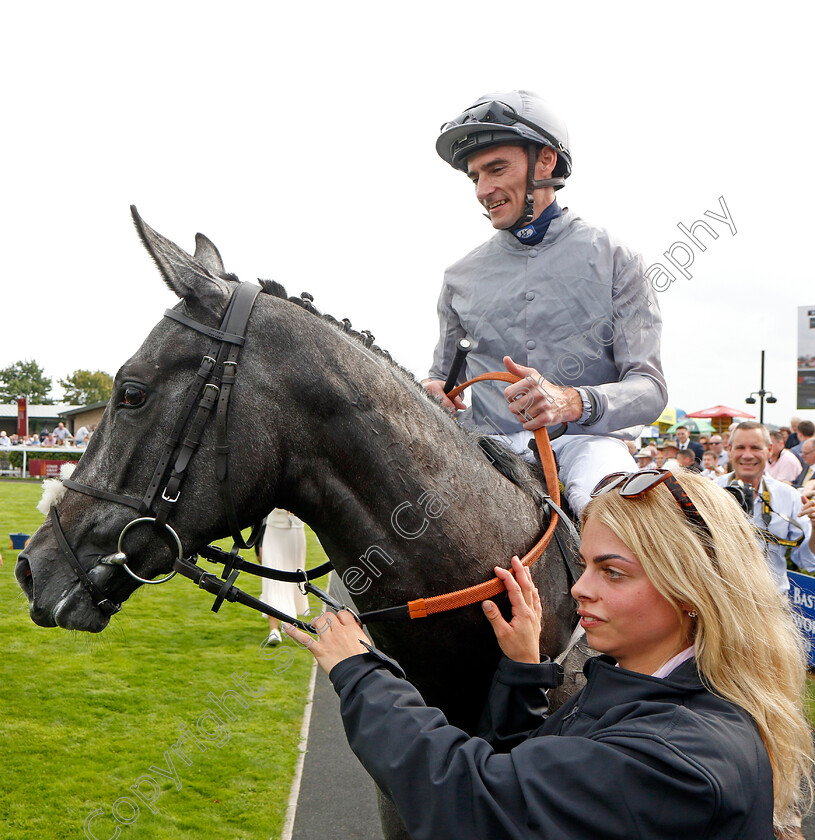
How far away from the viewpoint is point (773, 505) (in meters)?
6.29

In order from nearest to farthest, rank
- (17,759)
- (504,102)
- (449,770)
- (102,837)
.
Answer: (449,770) < (504,102) < (102,837) < (17,759)

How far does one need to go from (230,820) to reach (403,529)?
334 cm

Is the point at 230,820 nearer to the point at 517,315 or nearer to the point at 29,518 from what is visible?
the point at 517,315

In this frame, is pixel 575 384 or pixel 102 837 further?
pixel 102 837

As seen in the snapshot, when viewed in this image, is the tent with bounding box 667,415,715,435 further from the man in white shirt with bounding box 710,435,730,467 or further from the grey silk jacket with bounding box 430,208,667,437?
the grey silk jacket with bounding box 430,208,667,437

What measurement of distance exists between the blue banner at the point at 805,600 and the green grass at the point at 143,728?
14.3 feet

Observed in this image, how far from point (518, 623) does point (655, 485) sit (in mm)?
571

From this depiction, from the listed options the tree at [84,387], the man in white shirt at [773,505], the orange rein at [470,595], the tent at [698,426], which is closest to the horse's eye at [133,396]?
the orange rein at [470,595]


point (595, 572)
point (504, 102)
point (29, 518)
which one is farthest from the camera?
point (29, 518)

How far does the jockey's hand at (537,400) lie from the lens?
2.23 metres

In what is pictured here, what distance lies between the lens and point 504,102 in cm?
256

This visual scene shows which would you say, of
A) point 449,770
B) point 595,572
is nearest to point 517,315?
point 595,572

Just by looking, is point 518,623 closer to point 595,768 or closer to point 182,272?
point 595,768

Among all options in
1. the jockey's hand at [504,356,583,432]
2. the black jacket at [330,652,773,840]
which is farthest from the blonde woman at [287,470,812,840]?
the jockey's hand at [504,356,583,432]
